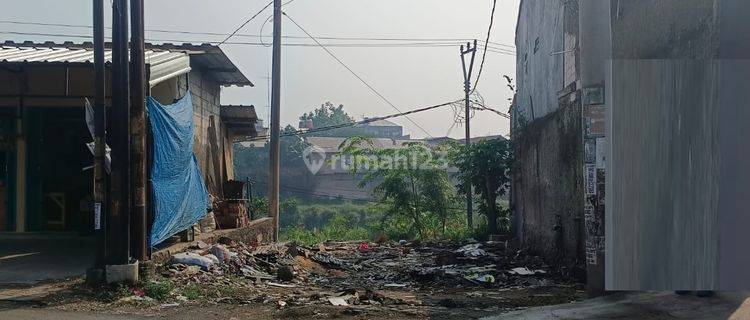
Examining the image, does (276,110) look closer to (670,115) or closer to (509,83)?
(509,83)

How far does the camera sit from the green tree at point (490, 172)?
2105cm

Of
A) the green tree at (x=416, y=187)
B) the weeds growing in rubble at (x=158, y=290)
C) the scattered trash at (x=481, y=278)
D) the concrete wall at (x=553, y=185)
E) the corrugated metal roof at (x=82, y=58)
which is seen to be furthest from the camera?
the green tree at (x=416, y=187)

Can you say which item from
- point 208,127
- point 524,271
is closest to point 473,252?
point 524,271

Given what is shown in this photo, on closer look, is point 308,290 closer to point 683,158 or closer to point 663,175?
point 663,175

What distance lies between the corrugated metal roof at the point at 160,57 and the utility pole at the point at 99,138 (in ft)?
5.25

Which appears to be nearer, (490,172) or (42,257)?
(42,257)

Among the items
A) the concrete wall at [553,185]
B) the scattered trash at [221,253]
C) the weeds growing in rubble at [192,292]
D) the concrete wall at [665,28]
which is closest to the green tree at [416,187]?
the concrete wall at [553,185]

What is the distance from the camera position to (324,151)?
49469 millimetres

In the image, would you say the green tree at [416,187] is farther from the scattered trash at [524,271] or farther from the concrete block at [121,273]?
the concrete block at [121,273]

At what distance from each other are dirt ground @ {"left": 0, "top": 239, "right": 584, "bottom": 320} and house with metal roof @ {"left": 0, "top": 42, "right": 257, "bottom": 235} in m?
3.37

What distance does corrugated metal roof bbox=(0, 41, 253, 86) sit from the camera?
36.9 ft

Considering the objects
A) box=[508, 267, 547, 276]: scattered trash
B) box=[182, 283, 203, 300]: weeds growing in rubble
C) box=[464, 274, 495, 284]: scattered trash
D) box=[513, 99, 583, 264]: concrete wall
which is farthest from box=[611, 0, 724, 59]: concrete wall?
box=[182, 283, 203, 300]: weeds growing in rubble

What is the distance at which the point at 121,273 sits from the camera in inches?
→ 354

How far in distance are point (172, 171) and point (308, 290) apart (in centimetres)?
308
